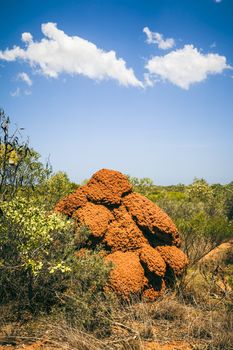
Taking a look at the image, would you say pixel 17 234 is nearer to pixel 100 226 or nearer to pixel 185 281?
pixel 100 226

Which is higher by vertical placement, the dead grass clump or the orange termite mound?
the orange termite mound

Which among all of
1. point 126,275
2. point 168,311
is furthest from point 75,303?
point 168,311

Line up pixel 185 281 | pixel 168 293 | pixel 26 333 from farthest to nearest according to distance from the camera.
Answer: pixel 185 281, pixel 168 293, pixel 26 333

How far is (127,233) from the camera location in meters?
7.03

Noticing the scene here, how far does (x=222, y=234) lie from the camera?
387 inches

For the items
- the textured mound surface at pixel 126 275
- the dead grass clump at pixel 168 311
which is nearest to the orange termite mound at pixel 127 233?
the textured mound surface at pixel 126 275

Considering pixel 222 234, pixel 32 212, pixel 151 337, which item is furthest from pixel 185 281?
pixel 32 212

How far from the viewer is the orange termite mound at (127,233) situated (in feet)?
21.0

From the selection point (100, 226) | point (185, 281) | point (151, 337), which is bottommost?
point (151, 337)

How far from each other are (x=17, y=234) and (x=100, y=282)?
5.94ft

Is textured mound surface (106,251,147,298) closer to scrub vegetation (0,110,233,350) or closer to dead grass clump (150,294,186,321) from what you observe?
scrub vegetation (0,110,233,350)

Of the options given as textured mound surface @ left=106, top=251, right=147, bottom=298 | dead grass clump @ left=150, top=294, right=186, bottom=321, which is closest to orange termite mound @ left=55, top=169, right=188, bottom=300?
textured mound surface @ left=106, top=251, right=147, bottom=298

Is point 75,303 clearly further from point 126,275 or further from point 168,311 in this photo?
point 168,311

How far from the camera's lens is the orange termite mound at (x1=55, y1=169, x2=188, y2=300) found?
252 inches
